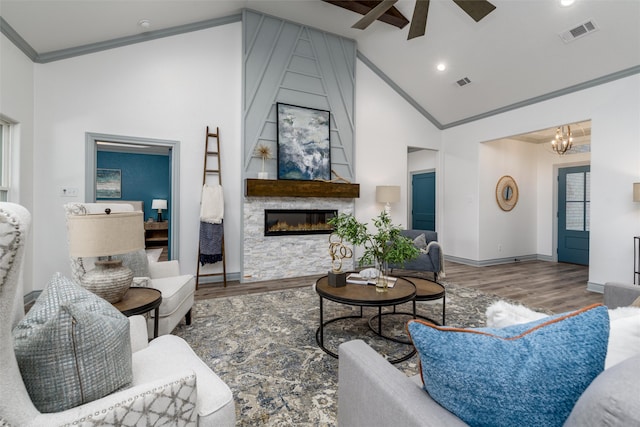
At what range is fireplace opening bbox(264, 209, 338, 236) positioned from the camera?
4637 millimetres

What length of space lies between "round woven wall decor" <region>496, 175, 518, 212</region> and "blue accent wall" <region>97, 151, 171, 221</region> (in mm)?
7570

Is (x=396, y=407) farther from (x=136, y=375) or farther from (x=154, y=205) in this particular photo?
(x=154, y=205)

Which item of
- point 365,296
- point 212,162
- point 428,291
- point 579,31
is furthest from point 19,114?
point 579,31

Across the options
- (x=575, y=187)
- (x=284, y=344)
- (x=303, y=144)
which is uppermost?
(x=303, y=144)

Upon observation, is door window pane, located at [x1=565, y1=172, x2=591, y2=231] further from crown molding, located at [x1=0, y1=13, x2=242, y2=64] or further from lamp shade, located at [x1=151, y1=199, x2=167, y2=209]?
lamp shade, located at [x1=151, y1=199, x2=167, y2=209]

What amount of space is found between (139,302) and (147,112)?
305cm

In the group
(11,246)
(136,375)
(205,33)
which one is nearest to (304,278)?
(136,375)

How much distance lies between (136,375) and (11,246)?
0.75m

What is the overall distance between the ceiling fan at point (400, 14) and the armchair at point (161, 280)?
2.99 metres

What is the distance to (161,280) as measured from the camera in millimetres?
2680

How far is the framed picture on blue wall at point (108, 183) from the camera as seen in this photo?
741cm

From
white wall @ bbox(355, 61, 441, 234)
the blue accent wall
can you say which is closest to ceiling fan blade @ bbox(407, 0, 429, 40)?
white wall @ bbox(355, 61, 441, 234)

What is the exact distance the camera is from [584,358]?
0.60 meters

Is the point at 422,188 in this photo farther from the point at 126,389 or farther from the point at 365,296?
the point at 126,389
